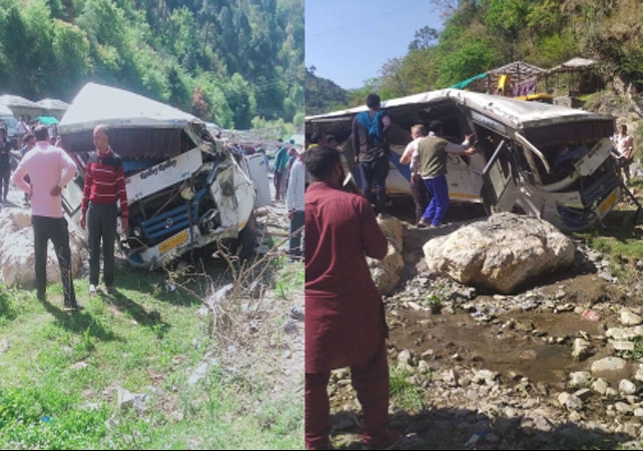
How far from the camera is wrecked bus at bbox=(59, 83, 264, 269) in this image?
2398mm

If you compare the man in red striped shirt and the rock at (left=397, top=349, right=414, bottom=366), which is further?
the rock at (left=397, top=349, right=414, bottom=366)

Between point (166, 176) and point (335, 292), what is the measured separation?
113cm

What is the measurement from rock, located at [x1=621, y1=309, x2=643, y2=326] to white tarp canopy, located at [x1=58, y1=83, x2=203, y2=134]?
8.89 feet

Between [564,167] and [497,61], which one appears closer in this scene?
[564,167]

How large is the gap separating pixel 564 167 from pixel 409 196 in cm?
226

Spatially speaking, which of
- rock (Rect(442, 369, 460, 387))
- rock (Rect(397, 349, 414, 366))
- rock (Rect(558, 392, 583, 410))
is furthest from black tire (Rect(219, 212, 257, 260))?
rock (Rect(558, 392, 583, 410))

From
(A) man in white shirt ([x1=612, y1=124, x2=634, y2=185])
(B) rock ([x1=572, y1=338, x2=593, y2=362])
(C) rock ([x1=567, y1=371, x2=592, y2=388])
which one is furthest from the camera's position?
(A) man in white shirt ([x1=612, y1=124, x2=634, y2=185])

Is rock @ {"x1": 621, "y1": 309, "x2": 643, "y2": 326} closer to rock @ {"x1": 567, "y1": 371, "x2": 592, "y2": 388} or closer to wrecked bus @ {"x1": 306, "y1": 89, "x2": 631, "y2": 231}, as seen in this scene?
rock @ {"x1": 567, "y1": 371, "x2": 592, "y2": 388}

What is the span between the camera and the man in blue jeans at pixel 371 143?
211cm

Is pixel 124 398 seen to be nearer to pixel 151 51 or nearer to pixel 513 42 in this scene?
pixel 151 51

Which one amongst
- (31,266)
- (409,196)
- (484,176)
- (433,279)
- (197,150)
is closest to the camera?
(197,150)

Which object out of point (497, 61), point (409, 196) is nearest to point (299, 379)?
point (409, 196)

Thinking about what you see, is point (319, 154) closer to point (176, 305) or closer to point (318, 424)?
point (318, 424)

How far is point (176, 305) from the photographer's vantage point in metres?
2.51
